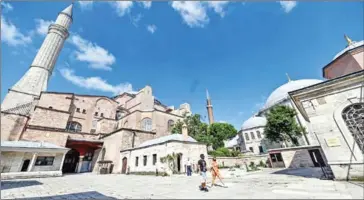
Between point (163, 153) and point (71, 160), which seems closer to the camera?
point (163, 153)

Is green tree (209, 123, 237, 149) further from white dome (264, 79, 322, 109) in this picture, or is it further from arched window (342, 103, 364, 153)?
arched window (342, 103, 364, 153)

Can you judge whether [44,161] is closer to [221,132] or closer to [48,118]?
[48,118]

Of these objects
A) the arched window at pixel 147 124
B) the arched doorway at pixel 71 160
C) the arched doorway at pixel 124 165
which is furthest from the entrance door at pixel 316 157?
the arched doorway at pixel 71 160

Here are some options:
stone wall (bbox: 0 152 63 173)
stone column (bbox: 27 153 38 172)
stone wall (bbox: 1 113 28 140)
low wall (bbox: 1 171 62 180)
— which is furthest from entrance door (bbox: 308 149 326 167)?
stone wall (bbox: 1 113 28 140)

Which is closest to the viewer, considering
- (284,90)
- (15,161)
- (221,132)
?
(15,161)

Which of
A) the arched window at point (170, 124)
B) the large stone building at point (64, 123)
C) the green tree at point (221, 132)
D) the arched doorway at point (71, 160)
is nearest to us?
the large stone building at point (64, 123)

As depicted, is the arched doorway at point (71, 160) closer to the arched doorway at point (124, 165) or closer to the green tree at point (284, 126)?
the arched doorway at point (124, 165)

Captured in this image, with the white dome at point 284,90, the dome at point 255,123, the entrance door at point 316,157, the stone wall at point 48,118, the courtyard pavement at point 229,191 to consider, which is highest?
the white dome at point 284,90

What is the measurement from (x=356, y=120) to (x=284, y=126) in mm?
19537

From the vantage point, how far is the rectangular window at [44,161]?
1769 cm

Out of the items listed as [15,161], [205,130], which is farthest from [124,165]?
[205,130]

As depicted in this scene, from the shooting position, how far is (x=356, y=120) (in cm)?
744

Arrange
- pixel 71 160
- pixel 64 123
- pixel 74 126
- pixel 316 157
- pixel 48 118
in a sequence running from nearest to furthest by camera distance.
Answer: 1. pixel 316 157
2. pixel 48 118
3. pixel 64 123
4. pixel 71 160
5. pixel 74 126

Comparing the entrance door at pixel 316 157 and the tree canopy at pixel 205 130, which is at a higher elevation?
the tree canopy at pixel 205 130
